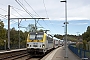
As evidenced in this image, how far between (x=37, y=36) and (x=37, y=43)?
1118mm

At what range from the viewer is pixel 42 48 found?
27625 mm

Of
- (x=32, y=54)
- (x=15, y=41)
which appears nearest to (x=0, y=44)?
(x=15, y=41)

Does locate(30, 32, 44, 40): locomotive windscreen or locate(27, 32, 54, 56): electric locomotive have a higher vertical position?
locate(30, 32, 44, 40): locomotive windscreen

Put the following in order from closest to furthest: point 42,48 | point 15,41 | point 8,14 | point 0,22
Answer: point 42,48 < point 8,14 < point 0,22 < point 15,41

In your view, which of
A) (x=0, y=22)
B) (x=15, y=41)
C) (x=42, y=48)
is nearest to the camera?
(x=42, y=48)

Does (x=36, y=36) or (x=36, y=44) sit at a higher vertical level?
(x=36, y=36)

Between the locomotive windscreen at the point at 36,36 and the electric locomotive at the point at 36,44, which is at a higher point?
the locomotive windscreen at the point at 36,36

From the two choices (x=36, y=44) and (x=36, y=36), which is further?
(x=36, y=36)

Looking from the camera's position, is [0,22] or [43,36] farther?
[0,22]

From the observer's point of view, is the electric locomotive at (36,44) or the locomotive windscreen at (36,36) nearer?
the electric locomotive at (36,44)

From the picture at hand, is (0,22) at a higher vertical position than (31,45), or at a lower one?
higher

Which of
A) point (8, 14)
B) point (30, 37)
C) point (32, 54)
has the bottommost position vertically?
point (32, 54)

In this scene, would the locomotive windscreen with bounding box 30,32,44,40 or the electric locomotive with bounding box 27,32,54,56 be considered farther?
the locomotive windscreen with bounding box 30,32,44,40

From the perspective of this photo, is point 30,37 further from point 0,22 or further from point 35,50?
point 0,22
